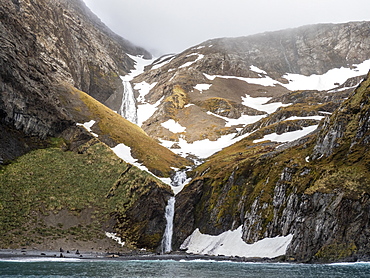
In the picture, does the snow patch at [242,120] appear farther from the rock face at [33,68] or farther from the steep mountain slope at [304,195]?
the steep mountain slope at [304,195]

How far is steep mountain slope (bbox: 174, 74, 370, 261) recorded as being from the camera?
155 feet

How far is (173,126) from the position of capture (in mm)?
160625

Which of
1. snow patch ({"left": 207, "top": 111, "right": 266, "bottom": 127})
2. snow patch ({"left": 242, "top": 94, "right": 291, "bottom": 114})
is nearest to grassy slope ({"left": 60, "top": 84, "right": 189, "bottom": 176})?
snow patch ({"left": 207, "top": 111, "right": 266, "bottom": 127})

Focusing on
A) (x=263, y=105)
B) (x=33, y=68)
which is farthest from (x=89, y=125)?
(x=263, y=105)

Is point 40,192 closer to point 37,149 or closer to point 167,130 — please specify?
point 37,149

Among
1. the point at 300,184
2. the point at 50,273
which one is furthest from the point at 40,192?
the point at 300,184

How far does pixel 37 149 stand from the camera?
8744cm

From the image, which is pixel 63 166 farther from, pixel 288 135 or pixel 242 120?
pixel 242 120

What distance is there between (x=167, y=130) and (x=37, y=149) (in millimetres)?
75389

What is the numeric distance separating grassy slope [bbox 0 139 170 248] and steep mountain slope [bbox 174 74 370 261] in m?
13.6

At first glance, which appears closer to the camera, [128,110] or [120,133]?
[120,133]

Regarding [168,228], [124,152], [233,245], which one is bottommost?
[168,228]

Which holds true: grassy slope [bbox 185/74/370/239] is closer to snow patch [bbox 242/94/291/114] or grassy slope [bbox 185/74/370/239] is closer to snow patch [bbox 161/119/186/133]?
snow patch [bbox 161/119/186/133]

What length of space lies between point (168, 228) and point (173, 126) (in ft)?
292
